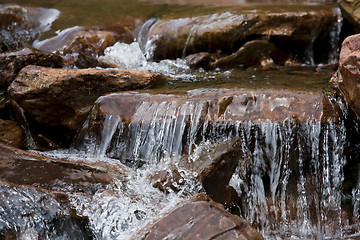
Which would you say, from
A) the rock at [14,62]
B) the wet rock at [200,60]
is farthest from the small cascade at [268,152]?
the wet rock at [200,60]

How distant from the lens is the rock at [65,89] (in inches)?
201

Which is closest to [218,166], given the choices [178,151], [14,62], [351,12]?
[178,151]

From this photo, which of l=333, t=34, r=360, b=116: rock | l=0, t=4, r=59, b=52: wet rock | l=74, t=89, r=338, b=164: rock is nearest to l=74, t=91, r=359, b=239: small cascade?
l=74, t=89, r=338, b=164: rock

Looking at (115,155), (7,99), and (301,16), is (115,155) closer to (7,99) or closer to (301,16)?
(7,99)

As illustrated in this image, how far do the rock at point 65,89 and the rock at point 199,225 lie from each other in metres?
2.62

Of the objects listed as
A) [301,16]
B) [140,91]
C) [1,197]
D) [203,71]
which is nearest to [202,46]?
[203,71]

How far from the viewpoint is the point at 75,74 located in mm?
5113

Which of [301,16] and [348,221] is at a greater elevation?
[301,16]

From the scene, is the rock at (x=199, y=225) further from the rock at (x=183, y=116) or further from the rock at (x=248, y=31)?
the rock at (x=248, y=31)

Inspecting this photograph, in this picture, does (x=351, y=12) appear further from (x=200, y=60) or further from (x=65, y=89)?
(x=65, y=89)

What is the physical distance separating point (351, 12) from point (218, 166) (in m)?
4.24

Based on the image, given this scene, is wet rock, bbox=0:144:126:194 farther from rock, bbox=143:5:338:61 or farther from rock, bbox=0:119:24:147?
rock, bbox=143:5:338:61

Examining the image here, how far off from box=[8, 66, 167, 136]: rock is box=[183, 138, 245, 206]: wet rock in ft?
5.13

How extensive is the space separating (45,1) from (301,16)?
5.28 meters
